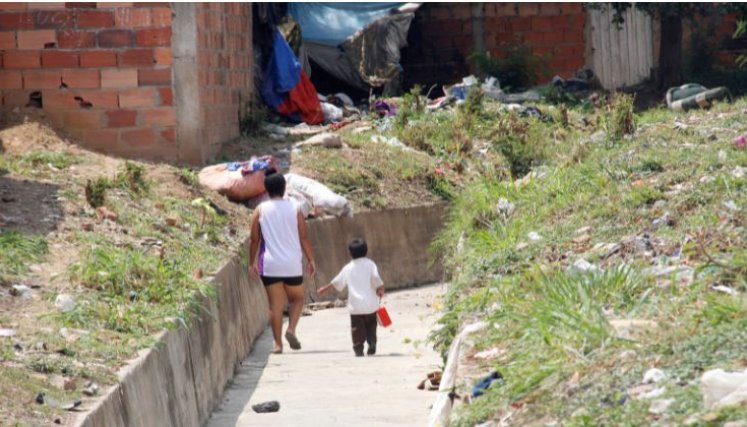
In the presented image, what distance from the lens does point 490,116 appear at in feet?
62.3

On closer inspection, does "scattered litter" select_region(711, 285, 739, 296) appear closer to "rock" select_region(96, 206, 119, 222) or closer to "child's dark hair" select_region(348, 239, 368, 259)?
"child's dark hair" select_region(348, 239, 368, 259)

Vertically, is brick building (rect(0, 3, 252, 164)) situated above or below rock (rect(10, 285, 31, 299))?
above

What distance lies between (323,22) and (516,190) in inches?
377

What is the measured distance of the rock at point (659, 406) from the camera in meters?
4.88

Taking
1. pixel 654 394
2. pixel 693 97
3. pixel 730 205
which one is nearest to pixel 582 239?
pixel 730 205

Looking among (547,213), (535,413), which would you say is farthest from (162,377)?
(547,213)

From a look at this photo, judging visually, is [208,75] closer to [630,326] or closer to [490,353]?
[490,353]

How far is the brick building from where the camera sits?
13609 mm

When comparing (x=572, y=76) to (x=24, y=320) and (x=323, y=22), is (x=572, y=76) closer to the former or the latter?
(x=323, y=22)

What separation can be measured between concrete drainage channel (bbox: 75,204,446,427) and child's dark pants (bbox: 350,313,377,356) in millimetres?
936

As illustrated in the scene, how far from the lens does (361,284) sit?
11.3m

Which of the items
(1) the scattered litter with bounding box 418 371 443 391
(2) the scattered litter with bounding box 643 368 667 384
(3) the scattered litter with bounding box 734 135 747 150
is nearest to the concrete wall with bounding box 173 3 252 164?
(1) the scattered litter with bounding box 418 371 443 391

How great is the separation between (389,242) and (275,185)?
470 cm

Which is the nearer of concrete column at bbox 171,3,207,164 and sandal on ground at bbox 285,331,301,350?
sandal on ground at bbox 285,331,301,350
